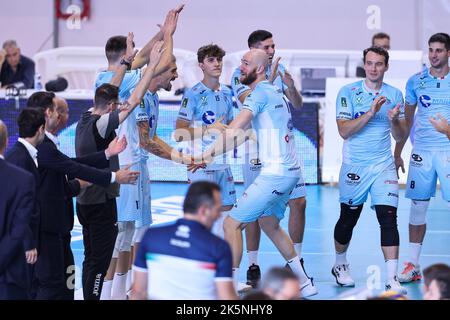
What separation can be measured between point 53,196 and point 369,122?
3402 mm

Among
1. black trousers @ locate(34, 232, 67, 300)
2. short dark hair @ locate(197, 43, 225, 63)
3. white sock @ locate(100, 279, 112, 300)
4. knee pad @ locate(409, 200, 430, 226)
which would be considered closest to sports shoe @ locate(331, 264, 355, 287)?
knee pad @ locate(409, 200, 430, 226)

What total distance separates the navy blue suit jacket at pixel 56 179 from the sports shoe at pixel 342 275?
2950 millimetres

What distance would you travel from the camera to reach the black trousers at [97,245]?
8.35 metres

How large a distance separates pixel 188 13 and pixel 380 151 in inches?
541

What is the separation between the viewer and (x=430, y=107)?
10141 millimetres

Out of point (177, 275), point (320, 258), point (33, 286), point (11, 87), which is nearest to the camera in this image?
point (177, 275)

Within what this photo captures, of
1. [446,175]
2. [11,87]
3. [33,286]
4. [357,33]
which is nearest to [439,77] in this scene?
[446,175]

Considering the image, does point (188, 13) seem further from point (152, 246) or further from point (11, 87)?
point (152, 246)

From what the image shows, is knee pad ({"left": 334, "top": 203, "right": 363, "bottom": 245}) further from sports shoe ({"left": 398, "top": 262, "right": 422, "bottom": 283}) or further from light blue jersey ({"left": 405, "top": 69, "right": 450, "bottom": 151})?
light blue jersey ({"left": 405, "top": 69, "right": 450, "bottom": 151})

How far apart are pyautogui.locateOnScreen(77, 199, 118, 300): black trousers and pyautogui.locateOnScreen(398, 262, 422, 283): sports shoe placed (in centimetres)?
318

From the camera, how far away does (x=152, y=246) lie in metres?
5.98

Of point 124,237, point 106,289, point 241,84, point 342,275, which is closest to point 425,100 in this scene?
point 241,84

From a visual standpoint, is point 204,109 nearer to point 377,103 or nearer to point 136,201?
point 136,201

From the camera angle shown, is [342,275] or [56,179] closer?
[56,179]
